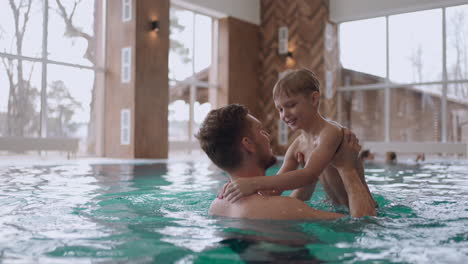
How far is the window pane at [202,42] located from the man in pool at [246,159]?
38.3ft

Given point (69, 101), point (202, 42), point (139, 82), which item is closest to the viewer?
point (139, 82)

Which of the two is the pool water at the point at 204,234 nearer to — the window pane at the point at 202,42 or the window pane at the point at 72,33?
the window pane at the point at 72,33

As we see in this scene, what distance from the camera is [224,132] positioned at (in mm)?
1998

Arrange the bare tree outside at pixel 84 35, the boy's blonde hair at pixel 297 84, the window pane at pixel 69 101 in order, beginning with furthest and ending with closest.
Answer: the bare tree outside at pixel 84 35 < the window pane at pixel 69 101 < the boy's blonde hair at pixel 297 84

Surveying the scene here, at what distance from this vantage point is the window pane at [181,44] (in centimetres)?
1291

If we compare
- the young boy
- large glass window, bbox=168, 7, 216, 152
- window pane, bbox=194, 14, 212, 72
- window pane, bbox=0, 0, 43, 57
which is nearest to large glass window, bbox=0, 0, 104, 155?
window pane, bbox=0, 0, 43, 57

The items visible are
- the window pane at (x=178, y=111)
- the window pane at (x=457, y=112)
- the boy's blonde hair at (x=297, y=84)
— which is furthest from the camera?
the window pane at (x=178, y=111)

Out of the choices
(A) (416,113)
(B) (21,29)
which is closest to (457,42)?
(A) (416,113)

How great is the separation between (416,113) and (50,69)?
1016cm

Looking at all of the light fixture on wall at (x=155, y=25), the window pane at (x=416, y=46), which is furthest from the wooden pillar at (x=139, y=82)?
the window pane at (x=416, y=46)

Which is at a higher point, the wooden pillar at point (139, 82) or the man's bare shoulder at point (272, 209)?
the wooden pillar at point (139, 82)

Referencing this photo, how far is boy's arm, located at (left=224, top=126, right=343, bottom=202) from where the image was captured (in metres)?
2.03

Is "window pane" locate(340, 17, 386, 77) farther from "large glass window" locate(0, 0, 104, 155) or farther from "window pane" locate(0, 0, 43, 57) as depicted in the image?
"window pane" locate(0, 0, 43, 57)

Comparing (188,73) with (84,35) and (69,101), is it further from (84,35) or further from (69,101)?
(69,101)
